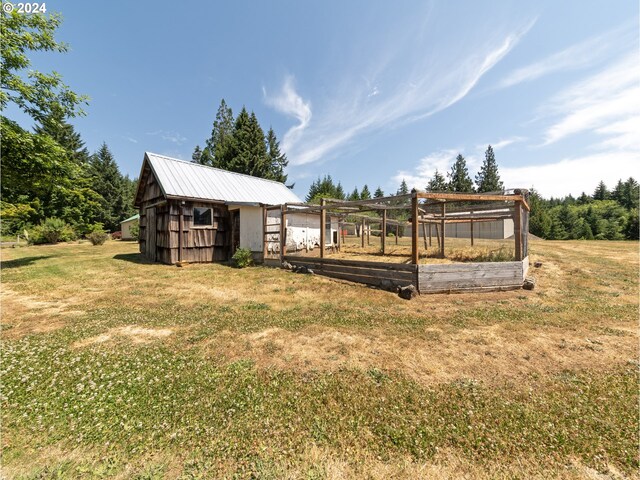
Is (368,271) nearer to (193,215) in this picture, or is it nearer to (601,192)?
(193,215)

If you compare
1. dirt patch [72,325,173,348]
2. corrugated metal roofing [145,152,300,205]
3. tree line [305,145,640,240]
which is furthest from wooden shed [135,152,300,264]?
tree line [305,145,640,240]

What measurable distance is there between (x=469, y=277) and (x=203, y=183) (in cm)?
1555

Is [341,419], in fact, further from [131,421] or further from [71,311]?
[71,311]

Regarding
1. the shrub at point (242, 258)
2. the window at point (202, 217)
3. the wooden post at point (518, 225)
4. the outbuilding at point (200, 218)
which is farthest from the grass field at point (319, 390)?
the window at point (202, 217)

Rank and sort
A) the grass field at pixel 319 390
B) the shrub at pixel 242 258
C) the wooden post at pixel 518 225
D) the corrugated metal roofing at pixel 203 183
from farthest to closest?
the corrugated metal roofing at pixel 203 183
the shrub at pixel 242 258
the wooden post at pixel 518 225
the grass field at pixel 319 390

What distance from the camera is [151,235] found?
16.1 meters

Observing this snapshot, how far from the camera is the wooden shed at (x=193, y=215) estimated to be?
14000 millimetres

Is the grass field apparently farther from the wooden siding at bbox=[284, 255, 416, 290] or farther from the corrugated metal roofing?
the corrugated metal roofing

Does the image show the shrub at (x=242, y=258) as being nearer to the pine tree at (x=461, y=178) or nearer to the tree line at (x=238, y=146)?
the tree line at (x=238, y=146)

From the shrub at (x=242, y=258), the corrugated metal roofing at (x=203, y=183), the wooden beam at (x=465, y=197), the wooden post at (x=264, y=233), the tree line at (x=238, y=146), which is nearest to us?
the wooden beam at (x=465, y=197)

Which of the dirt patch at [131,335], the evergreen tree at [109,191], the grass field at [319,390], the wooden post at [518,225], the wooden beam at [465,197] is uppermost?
the evergreen tree at [109,191]

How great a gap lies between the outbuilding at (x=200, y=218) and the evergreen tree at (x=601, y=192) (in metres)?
94.2

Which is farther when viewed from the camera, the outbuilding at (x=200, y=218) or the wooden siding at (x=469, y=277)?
the outbuilding at (x=200, y=218)

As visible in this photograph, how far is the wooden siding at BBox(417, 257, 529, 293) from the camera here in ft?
26.9
